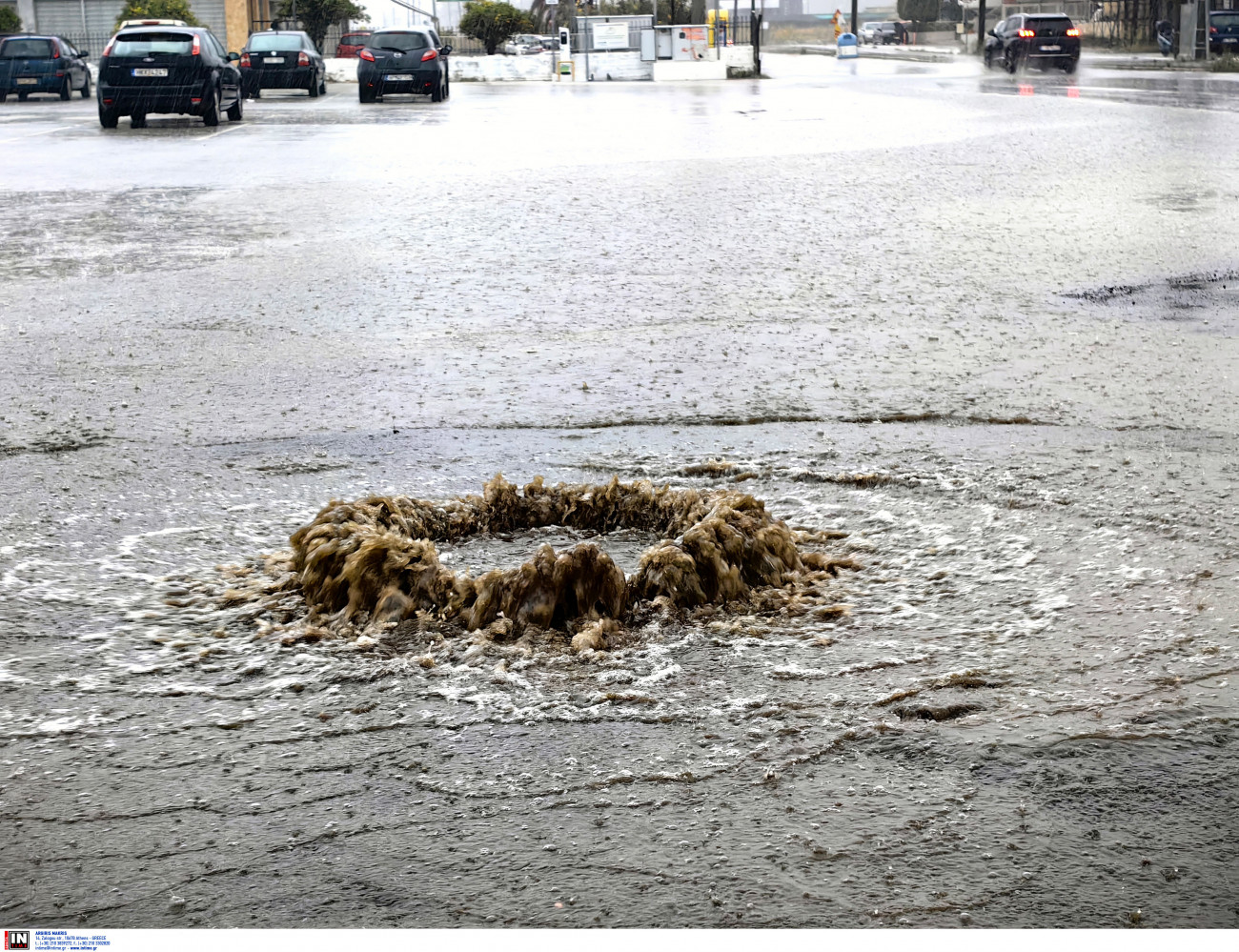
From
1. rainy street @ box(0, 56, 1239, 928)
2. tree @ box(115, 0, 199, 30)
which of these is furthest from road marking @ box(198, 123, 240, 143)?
tree @ box(115, 0, 199, 30)

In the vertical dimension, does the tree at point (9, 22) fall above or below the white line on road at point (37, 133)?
above

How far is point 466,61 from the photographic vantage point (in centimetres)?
4444

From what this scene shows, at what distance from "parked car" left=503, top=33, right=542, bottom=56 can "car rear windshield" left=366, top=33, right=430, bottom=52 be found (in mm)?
25842

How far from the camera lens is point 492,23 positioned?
2302 inches

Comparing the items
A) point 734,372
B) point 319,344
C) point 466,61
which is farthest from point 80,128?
point 466,61

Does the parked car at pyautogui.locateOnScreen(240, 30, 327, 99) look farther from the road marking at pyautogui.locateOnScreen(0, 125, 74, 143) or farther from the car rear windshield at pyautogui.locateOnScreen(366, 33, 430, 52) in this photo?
the road marking at pyautogui.locateOnScreen(0, 125, 74, 143)

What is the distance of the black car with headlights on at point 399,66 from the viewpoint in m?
30.4

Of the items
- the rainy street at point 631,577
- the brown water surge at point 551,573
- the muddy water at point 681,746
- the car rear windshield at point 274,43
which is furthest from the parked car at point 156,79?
the brown water surge at point 551,573

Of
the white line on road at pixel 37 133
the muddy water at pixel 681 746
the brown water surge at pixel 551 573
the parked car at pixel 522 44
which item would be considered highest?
the parked car at pixel 522 44

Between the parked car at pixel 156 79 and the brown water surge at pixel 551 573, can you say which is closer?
the brown water surge at pixel 551 573

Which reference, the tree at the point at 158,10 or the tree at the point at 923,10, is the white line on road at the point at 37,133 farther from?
the tree at the point at 923,10

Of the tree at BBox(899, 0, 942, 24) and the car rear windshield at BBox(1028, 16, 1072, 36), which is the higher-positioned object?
the tree at BBox(899, 0, 942, 24)

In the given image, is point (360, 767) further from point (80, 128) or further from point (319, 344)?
point (80, 128)

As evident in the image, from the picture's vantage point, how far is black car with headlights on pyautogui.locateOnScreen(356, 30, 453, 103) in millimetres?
30391
